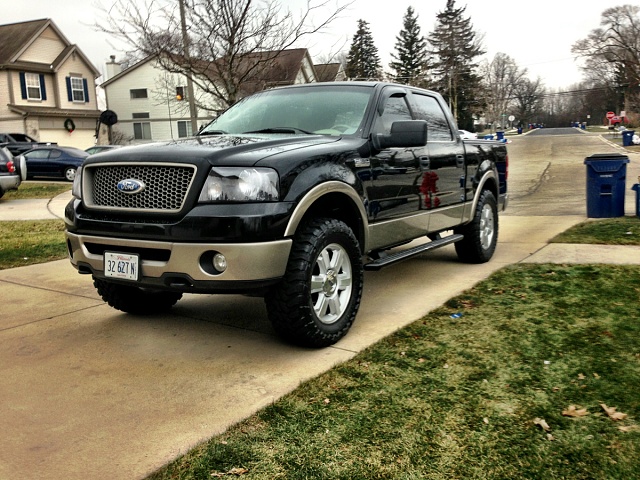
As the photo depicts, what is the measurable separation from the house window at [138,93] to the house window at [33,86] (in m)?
10.5

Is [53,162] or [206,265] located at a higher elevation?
[53,162]

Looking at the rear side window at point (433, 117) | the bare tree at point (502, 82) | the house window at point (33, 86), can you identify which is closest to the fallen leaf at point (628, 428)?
the rear side window at point (433, 117)

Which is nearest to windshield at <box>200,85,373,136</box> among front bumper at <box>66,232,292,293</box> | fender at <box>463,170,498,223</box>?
front bumper at <box>66,232,292,293</box>

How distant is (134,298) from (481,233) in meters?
3.87

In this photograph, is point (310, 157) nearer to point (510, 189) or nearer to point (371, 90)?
point (371, 90)

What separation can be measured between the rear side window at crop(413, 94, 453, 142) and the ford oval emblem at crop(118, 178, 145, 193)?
285 centimetres

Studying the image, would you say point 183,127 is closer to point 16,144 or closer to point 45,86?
point 45,86

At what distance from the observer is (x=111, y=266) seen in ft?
13.4

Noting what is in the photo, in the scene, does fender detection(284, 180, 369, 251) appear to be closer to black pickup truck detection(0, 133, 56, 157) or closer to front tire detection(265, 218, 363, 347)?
front tire detection(265, 218, 363, 347)

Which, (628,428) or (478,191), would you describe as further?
(478,191)

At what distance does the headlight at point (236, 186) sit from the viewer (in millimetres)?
3748

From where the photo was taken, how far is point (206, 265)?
377 cm

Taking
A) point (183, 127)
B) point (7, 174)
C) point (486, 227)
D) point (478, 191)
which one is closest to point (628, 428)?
point (478, 191)

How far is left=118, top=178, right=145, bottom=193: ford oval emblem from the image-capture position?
3.96 meters
